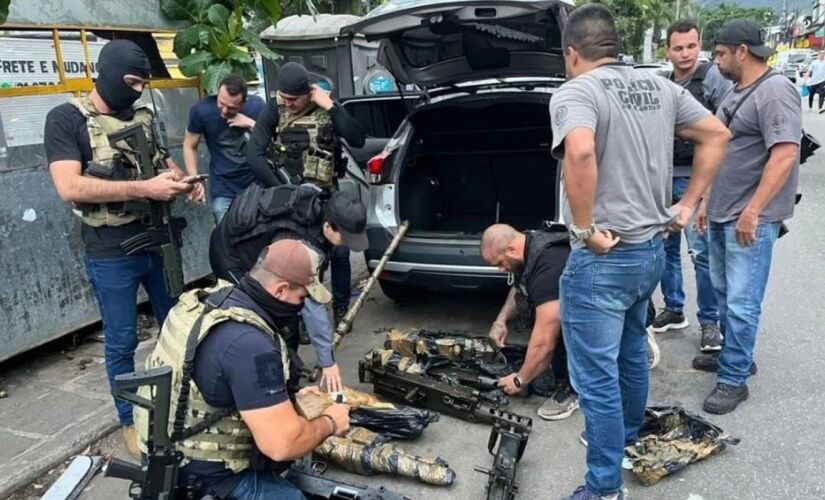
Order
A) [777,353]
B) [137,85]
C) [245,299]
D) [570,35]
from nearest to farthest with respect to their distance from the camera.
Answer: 1. [245,299]
2. [570,35]
3. [137,85]
4. [777,353]

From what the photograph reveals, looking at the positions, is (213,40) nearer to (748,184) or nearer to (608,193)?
(608,193)

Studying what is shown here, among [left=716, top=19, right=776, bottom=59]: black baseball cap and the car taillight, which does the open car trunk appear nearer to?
the car taillight

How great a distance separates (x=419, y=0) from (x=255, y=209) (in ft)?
5.82

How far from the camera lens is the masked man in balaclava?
284 centimetres

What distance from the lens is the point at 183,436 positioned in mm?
2027

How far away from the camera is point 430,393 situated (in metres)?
3.34

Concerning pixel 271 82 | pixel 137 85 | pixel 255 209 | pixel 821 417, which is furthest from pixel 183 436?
pixel 271 82

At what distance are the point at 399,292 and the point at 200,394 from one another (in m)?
2.94

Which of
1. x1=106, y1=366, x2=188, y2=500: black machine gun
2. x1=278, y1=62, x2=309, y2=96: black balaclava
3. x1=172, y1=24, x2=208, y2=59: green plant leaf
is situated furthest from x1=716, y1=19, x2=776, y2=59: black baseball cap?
x1=172, y1=24, x2=208, y2=59: green plant leaf

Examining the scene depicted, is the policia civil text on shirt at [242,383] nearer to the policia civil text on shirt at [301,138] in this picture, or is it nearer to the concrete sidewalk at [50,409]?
the concrete sidewalk at [50,409]

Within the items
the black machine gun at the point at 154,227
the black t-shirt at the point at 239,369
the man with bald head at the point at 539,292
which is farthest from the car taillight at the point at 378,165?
the black t-shirt at the point at 239,369

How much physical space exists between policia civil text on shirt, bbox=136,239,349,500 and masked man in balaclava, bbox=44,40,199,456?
958 mm

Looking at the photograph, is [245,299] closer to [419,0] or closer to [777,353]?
[419,0]

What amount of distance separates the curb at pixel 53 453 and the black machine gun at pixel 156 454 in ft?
3.86
